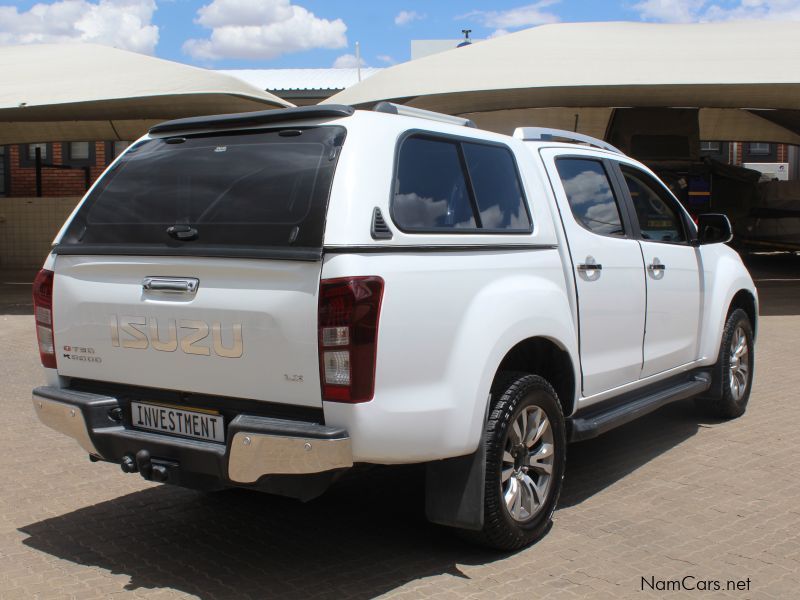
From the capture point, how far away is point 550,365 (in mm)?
4727

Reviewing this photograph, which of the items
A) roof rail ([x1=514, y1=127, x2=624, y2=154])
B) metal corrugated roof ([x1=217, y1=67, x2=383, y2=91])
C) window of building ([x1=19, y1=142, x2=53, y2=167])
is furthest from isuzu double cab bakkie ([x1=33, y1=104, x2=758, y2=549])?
metal corrugated roof ([x1=217, y1=67, x2=383, y2=91])

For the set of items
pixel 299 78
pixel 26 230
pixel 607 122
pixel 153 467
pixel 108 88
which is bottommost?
pixel 153 467

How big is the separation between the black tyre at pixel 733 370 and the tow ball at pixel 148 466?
13.7 feet

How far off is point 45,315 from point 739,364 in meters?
4.93

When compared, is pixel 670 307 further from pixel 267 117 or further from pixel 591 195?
pixel 267 117

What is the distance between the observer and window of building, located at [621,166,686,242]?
573cm

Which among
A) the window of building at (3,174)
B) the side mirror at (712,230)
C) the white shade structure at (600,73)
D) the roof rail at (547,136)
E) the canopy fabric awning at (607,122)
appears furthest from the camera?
the window of building at (3,174)

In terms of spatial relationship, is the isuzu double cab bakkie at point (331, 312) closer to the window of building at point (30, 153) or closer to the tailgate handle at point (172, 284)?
the tailgate handle at point (172, 284)

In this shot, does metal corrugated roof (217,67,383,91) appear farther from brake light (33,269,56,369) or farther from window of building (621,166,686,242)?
brake light (33,269,56,369)

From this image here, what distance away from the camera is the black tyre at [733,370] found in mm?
6582

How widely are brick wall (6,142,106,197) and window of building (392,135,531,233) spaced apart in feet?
69.2

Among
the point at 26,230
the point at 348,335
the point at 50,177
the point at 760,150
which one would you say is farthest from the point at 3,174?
the point at 760,150

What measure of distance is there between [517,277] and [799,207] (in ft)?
63.3

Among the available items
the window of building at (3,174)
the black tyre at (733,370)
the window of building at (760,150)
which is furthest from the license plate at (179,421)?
the window of building at (760,150)
